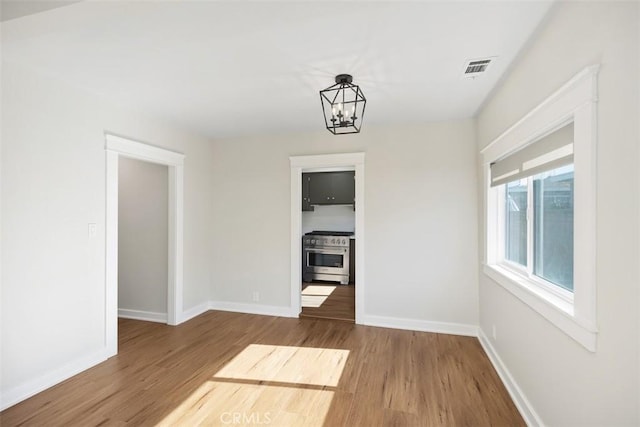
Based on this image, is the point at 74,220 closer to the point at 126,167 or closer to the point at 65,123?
the point at 65,123

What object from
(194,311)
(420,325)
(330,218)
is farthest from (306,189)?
(420,325)

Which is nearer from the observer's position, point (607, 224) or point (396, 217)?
point (607, 224)

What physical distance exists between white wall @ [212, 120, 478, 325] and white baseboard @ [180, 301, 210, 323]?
474 millimetres

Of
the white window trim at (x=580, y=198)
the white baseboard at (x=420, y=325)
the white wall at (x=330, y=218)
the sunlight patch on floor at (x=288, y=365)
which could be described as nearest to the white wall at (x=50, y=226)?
the sunlight patch on floor at (x=288, y=365)

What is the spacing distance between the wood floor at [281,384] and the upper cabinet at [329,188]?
120 inches

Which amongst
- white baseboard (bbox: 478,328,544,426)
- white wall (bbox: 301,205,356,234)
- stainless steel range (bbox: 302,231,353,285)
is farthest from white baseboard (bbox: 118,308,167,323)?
white baseboard (bbox: 478,328,544,426)

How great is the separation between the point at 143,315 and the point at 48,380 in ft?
5.28

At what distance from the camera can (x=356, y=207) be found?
3961mm

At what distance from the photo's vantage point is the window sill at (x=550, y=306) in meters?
1.41

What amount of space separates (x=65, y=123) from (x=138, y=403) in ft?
7.64

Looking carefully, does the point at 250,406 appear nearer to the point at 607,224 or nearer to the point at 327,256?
the point at 607,224

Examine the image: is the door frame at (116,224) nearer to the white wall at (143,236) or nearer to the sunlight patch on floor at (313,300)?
the white wall at (143,236)

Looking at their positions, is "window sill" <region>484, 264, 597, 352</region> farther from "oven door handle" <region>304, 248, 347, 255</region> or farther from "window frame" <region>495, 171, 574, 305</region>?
"oven door handle" <region>304, 248, 347, 255</region>

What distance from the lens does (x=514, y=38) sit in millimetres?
1941
